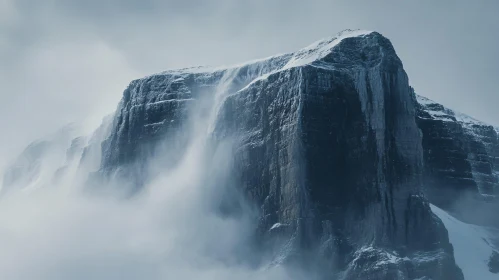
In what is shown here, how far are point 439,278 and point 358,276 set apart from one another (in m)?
16.3

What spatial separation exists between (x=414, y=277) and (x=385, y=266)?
20.7ft

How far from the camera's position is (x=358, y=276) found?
651 ft

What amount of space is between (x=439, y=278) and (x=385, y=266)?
12.0 m

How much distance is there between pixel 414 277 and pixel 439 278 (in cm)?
596

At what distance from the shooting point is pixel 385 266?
19638 cm

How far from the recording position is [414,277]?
197 m

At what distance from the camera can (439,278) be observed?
655ft

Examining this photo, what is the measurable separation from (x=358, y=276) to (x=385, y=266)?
19.4 ft
